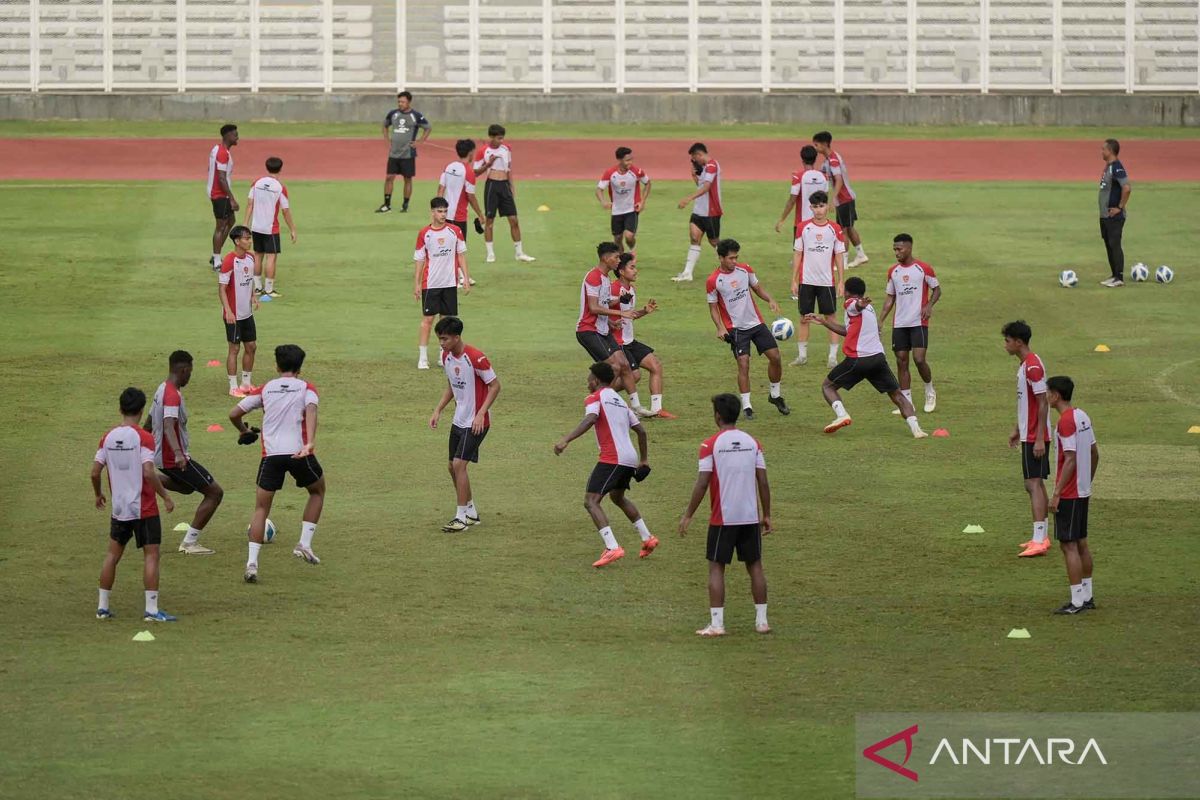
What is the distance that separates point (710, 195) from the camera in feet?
94.7

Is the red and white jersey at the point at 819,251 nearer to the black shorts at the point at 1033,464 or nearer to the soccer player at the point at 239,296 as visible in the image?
the soccer player at the point at 239,296

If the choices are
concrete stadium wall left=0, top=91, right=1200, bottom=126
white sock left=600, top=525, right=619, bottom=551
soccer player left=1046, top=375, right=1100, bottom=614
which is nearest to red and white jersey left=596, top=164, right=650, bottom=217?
white sock left=600, top=525, right=619, bottom=551

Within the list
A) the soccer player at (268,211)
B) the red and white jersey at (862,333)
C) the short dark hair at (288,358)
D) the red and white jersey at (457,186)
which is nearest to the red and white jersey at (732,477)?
the short dark hair at (288,358)

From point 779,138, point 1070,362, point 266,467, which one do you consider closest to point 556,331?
point 1070,362

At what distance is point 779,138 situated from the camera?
147 feet

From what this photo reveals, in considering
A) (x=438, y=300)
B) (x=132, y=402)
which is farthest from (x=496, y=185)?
(x=132, y=402)

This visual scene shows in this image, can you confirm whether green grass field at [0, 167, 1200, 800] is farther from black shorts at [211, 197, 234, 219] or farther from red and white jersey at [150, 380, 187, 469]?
black shorts at [211, 197, 234, 219]

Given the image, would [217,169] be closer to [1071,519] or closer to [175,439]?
[175,439]

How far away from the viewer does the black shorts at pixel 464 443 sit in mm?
17234

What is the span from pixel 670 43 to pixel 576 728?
37.3 meters

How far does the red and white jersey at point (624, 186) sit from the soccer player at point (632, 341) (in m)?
7.61

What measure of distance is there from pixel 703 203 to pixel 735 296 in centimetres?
777

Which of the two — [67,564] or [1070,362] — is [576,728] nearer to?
[67,564]

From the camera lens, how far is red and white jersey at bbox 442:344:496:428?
17125 mm
